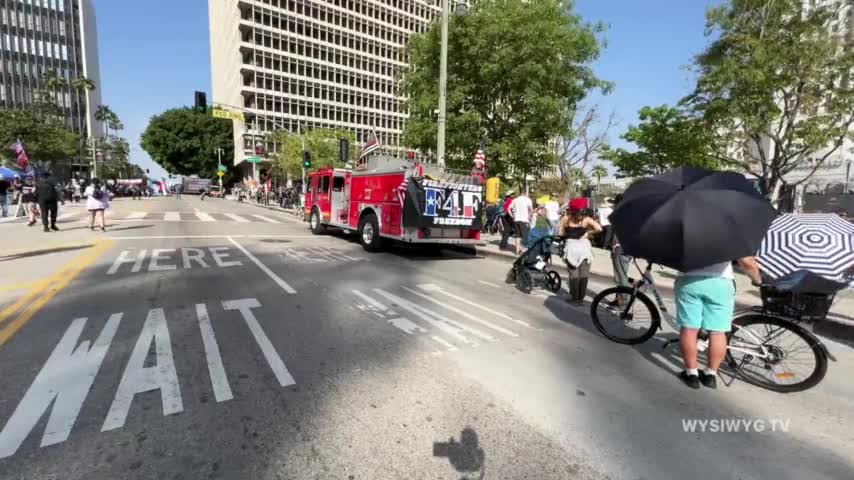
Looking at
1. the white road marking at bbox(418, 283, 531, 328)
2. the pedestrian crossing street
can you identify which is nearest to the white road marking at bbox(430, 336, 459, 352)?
the white road marking at bbox(418, 283, 531, 328)

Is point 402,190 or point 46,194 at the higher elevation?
point 402,190

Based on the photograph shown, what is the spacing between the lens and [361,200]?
1227 centimetres

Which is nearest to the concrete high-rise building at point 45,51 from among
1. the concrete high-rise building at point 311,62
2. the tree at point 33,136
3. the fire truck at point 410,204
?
the concrete high-rise building at point 311,62

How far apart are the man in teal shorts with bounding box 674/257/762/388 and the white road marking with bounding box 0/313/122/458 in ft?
15.8

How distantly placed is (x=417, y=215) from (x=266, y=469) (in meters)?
7.96

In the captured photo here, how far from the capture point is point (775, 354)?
3881 millimetres

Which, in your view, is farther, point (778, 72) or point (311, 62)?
point (311, 62)

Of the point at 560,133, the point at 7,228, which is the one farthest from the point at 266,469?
the point at 7,228

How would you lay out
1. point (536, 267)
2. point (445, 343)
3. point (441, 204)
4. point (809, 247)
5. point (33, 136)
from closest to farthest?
point (809, 247)
point (445, 343)
point (536, 267)
point (441, 204)
point (33, 136)

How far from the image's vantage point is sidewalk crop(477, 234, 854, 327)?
5.94 m

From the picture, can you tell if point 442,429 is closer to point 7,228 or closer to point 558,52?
point 558,52

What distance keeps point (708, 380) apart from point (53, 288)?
879 centimetres

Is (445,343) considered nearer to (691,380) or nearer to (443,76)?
(691,380)

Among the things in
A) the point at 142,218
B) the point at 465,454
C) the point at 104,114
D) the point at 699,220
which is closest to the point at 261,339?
the point at 465,454
